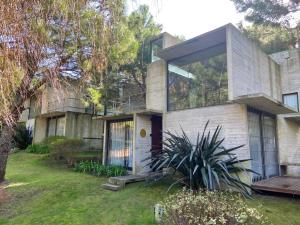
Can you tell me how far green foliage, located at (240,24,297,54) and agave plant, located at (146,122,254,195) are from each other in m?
9.43

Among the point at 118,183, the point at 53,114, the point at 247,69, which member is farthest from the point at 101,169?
the point at 53,114

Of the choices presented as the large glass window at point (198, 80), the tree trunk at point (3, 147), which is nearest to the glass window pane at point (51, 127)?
the tree trunk at point (3, 147)

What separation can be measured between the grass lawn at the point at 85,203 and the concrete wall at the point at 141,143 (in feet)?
5.55

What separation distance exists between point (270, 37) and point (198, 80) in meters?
8.89

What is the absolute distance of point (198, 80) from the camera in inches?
420

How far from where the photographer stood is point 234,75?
9.02 m

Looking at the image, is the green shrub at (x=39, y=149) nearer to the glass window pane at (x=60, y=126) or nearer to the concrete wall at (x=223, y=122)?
the glass window pane at (x=60, y=126)

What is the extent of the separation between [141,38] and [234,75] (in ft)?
27.3

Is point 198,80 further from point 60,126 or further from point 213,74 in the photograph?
point 60,126

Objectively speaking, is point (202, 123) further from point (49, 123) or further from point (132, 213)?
point (49, 123)

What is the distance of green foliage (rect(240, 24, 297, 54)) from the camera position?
576 inches

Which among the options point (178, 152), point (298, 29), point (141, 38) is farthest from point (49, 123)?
point (298, 29)

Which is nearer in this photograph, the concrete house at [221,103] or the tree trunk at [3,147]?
the concrete house at [221,103]

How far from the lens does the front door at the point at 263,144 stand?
919 centimetres
